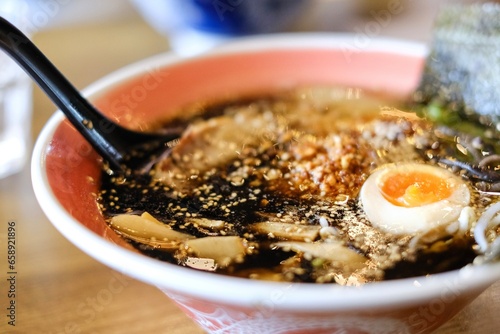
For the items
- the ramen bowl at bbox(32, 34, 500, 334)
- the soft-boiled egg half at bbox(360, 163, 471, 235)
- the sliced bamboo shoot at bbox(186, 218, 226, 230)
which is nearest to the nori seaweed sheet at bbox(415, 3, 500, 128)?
the ramen bowl at bbox(32, 34, 500, 334)

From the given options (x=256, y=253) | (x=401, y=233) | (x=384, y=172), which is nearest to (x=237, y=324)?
(x=256, y=253)

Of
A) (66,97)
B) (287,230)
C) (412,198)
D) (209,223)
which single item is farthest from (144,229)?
(412,198)

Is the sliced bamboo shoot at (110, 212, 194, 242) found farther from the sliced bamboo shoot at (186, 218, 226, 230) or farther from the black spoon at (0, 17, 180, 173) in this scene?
the black spoon at (0, 17, 180, 173)

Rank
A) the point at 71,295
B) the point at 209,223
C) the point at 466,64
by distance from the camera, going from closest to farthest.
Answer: the point at 209,223 → the point at 71,295 → the point at 466,64

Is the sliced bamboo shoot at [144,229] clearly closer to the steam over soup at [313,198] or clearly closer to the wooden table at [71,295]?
the steam over soup at [313,198]

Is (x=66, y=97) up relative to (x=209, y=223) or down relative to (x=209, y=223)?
up

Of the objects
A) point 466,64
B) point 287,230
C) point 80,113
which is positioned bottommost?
point 466,64

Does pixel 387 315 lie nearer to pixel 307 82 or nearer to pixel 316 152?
pixel 316 152

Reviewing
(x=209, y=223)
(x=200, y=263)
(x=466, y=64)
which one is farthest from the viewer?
(x=466, y=64)

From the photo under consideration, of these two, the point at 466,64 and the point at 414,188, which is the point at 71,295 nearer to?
the point at 414,188
